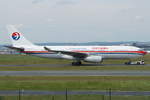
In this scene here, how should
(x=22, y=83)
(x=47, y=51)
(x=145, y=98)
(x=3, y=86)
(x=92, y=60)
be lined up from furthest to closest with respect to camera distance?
(x=47, y=51) < (x=92, y=60) < (x=22, y=83) < (x=3, y=86) < (x=145, y=98)

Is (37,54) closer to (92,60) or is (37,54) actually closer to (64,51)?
(64,51)

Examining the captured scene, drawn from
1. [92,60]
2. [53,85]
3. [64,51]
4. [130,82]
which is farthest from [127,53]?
[53,85]

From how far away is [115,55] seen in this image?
56906mm

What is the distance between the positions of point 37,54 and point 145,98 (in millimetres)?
39472

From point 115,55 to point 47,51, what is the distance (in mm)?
12514

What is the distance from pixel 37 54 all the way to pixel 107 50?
42.8 feet

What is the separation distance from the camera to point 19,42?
5984 centimetres

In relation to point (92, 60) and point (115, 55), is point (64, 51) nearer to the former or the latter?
point (92, 60)

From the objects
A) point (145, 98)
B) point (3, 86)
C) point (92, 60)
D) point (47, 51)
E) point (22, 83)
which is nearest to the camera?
point (145, 98)

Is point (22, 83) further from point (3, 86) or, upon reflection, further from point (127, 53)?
point (127, 53)

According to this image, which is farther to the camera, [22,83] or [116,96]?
[22,83]

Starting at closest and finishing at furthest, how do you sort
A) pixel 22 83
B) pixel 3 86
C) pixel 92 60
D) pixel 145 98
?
pixel 145 98
pixel 3 86
pixel 22 83
pixel 92 60

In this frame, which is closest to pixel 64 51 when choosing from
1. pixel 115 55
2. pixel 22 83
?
pixel 115 55

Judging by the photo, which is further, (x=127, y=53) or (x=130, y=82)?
(x=127, y=53)
